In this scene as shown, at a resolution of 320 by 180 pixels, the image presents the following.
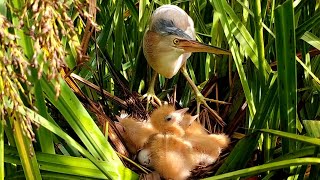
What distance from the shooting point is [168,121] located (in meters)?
1.10

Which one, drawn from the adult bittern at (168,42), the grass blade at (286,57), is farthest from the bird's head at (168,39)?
the grass blade at (286,57)

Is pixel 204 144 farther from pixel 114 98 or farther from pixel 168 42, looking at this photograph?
pixel 168 42

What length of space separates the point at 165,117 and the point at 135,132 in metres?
0.08

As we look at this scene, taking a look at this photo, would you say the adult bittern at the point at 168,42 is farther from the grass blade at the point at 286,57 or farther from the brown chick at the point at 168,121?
the grass blade at the point at 286,57

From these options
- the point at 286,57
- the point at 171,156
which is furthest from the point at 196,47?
the point at 286,57

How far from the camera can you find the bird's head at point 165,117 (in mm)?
1104

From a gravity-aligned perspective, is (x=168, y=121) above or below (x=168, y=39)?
below

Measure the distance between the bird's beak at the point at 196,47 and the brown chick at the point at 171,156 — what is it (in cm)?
19

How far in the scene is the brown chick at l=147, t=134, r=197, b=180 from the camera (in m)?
0.94

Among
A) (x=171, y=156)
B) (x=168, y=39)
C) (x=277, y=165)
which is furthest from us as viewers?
(x=168, y=39)

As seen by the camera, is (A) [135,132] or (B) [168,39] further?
(B) [168,39]

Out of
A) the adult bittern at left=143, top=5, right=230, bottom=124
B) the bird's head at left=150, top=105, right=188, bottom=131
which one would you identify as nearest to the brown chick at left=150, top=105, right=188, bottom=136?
the bird's head at left=150, top=105, right=188, bottom=131

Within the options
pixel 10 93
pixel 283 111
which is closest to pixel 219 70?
pixel 283 111

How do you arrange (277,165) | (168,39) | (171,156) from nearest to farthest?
(277,165)
(171,156)
(168,39)
